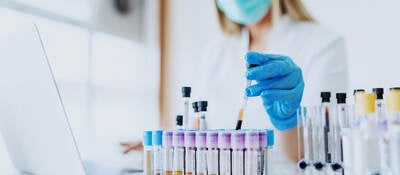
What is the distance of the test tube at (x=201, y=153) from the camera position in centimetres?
79

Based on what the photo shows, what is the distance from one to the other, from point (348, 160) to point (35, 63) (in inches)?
23.5

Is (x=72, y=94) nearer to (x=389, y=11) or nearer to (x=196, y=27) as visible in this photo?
(x=196, y=27)

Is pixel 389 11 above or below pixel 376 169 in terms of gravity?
above

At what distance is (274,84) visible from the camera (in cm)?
97

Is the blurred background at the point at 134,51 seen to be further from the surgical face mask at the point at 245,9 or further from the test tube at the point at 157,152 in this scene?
the test tube at the point at 157,152

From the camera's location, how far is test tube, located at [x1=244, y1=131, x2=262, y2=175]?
0.74 metres

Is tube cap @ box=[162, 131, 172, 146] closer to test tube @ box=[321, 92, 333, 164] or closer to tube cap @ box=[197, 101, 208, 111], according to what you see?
tube cap @ box=[197, 101, 208, 111]

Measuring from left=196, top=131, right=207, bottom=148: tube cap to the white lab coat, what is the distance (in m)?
0.48

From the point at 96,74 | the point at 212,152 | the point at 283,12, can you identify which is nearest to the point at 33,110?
the point at 212,152

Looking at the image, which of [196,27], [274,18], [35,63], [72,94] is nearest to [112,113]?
[72,94]

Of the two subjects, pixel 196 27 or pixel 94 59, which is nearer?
pixel 94 59

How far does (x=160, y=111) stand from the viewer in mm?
1700

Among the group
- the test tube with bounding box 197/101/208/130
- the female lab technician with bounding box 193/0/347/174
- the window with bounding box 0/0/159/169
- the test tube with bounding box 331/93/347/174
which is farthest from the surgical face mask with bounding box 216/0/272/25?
the test tube with bounding box 331/93/347/174

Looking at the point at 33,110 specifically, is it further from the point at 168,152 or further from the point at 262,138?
the point at 262,138
